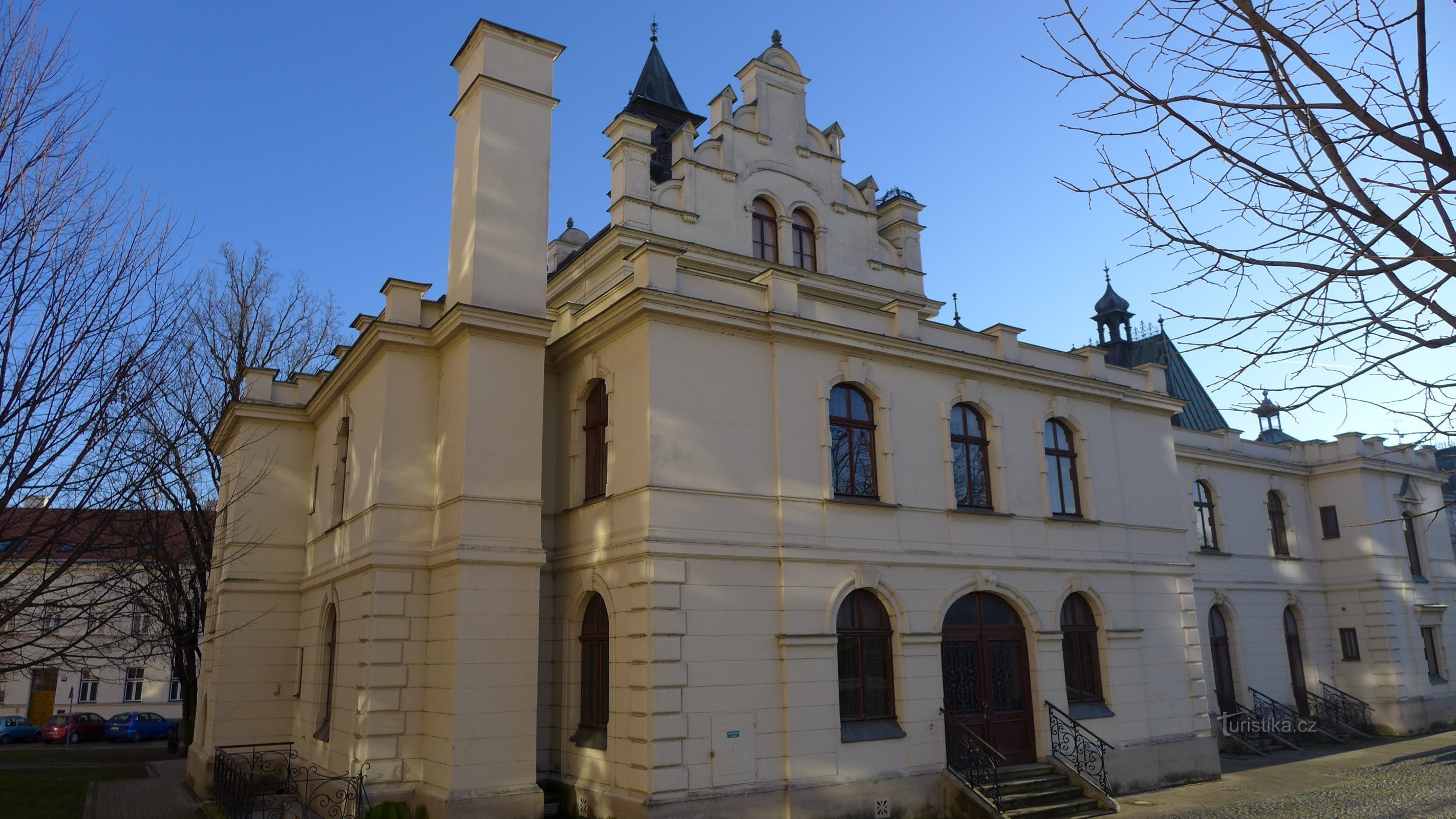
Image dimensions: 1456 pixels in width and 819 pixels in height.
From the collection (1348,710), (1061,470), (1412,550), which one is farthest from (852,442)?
(1412,550)

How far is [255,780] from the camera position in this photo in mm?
18172

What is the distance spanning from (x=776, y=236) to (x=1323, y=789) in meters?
15.6

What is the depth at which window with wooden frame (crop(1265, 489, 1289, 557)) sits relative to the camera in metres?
29.3

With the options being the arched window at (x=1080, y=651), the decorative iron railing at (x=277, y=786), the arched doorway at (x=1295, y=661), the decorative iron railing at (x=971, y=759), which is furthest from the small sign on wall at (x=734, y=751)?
the arched doorway at (x=1295, y=661)

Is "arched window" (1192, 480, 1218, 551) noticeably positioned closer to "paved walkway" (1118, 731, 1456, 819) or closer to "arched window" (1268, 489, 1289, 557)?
"arched window" (1268, 489, 1289, 557)

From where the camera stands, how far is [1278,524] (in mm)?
29547

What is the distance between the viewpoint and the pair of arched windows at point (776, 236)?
21047 mm

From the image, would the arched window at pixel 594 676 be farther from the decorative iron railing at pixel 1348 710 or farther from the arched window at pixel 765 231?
the decorative iron railing at pixel 1348 710

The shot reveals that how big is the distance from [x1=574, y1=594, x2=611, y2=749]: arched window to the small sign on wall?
1.93 m

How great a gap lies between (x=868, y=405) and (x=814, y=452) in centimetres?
170

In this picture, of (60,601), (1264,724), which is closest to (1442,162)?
(60,601)

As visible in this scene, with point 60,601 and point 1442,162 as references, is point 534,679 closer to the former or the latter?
point 60,601

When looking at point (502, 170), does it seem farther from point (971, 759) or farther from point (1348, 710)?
point (1348, 710)

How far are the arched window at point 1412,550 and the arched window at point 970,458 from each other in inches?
802
